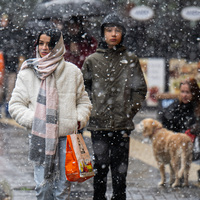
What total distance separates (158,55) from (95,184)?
1322 cm

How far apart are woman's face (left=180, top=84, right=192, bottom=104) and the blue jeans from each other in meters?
2.92

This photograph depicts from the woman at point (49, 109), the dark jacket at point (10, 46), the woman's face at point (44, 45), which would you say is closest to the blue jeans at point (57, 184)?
the woman at point (49, 109)

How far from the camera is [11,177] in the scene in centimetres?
676

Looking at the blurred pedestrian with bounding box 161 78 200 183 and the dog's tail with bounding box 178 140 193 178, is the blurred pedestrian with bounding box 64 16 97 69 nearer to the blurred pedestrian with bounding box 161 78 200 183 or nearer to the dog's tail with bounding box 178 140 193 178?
the blurred pedestrian with bounding box 161 78 200 183

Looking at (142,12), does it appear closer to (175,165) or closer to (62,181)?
(175,165)

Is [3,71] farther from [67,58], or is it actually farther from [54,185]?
[54,185]

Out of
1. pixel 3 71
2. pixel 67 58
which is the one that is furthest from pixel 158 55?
pixel 67 58

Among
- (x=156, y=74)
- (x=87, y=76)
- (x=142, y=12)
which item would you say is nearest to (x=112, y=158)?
(x=87, y=76)

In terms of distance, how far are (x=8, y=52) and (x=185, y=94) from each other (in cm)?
1075

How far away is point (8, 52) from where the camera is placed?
16.5 metres

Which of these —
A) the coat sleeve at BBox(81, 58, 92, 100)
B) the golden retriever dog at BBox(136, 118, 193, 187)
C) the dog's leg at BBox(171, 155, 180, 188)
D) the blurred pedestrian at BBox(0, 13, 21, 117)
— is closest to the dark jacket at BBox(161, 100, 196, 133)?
the golden retriever dog at BBox(136, 118, 193, 187)

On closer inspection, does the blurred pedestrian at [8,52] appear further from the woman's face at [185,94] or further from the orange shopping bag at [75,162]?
the orange shopping bag at [75,162]

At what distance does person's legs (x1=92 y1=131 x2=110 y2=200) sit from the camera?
5.08m

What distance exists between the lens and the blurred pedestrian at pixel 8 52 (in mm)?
14654
